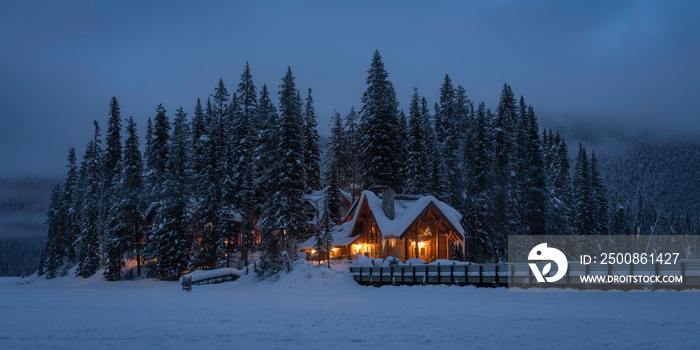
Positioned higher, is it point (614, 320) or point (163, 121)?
point (163, 121)

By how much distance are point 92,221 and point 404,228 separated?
35.2 m

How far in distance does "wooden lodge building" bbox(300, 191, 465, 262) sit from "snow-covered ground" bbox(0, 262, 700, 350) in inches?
644

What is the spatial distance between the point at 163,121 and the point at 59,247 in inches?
1156

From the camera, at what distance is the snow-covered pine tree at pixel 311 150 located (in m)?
67.2

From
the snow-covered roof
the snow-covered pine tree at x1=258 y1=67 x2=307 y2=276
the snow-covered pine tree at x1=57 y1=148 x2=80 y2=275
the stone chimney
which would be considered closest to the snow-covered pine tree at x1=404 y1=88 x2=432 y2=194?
the snow-covered roof

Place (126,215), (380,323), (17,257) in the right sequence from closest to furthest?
(380,323) < (126,215) < (17,257)

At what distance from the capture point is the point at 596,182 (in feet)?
234

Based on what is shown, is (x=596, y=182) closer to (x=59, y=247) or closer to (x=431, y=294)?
(x=431, y=294)

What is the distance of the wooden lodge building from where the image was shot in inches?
1807

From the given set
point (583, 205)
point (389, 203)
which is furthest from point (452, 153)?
point (583, 205)

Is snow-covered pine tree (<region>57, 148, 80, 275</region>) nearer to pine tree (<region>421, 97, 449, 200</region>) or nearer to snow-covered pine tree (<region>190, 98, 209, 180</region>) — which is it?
snow-covered pine tree (<region>190, 98, 209, 180</region>)

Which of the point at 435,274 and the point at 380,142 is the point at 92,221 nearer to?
the point at 380,142

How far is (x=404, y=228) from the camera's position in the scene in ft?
147

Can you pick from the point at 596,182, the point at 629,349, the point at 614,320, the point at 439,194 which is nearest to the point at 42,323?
the point at 629,349
